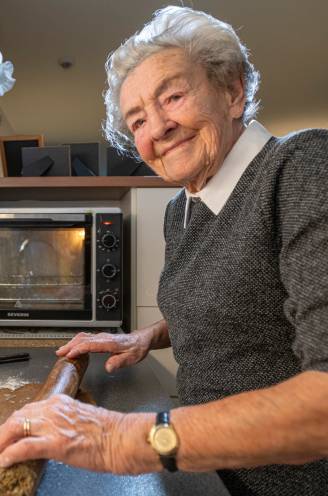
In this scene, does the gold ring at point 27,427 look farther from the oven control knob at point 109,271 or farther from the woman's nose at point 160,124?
the oven control knob at point 109,271

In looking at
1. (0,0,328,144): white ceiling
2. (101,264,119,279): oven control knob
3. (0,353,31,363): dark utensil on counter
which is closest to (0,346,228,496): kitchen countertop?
(0,353,31,363): dark utensil on counter

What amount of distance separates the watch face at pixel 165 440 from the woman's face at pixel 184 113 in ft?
1.47

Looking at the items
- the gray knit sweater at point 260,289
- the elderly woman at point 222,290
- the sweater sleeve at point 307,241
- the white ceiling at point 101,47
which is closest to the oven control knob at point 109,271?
the elderly woman at point 222,290

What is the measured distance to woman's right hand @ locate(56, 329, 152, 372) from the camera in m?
0.89

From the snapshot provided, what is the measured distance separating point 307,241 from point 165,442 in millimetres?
280

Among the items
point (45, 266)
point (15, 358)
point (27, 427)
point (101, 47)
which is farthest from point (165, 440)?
point (101, 47)

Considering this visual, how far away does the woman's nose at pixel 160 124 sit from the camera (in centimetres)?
72

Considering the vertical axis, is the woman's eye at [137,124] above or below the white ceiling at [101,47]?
below

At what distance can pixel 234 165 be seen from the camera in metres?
0.69

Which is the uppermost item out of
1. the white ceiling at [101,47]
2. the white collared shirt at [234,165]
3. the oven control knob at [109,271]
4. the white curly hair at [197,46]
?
the white ceiling at [101,47]

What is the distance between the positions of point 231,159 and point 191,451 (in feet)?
1.52

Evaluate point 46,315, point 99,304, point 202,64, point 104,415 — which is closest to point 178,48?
point 202,64

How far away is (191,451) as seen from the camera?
17.0 inches

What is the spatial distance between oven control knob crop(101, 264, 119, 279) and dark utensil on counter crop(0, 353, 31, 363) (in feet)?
1.16
